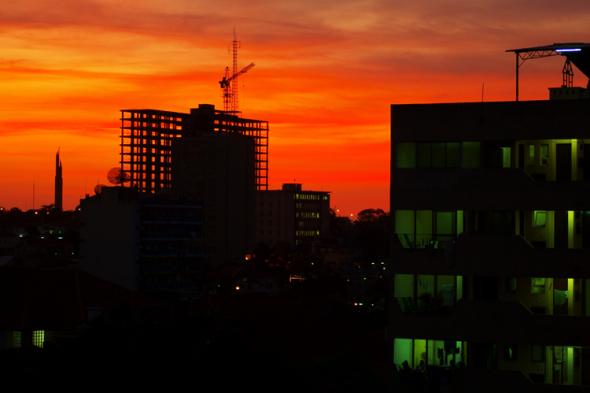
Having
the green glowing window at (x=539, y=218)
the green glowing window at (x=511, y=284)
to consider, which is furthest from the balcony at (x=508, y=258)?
the green glowing window at (x=539, y=218)

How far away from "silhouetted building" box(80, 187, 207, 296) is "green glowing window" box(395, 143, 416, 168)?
3702 inches

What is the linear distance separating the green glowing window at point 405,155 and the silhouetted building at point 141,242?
94042 mm

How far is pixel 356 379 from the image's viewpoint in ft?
109

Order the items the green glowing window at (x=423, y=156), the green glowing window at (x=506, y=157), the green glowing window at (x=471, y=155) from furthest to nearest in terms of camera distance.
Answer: the green glowing window at (x=423, y=156), the green glowing window at (x=471, y=155), the green glowing window at (x=506, y=157)

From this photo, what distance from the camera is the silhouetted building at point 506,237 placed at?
84.7 feet

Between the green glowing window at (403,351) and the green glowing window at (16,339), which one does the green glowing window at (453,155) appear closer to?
the green glowing window at (403,351)

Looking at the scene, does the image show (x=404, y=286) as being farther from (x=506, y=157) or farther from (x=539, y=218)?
(x=506, y=157)

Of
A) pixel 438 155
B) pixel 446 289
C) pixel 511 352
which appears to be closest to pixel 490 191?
pixel 438 155

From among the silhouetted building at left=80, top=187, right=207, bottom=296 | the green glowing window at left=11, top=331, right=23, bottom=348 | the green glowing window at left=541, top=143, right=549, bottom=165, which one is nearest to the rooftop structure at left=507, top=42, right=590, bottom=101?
the green glowing window at left=541, top=143, right=549, bottom=165

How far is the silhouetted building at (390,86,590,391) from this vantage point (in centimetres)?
2583

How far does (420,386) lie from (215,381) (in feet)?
31.5

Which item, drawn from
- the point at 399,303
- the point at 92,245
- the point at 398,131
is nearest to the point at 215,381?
the point at 399,303

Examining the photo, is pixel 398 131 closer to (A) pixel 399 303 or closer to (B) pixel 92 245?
(A) pixel 399 303

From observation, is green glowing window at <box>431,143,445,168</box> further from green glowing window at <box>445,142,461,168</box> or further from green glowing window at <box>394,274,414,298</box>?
green glowing window at <box>394,274,414,298</box>
